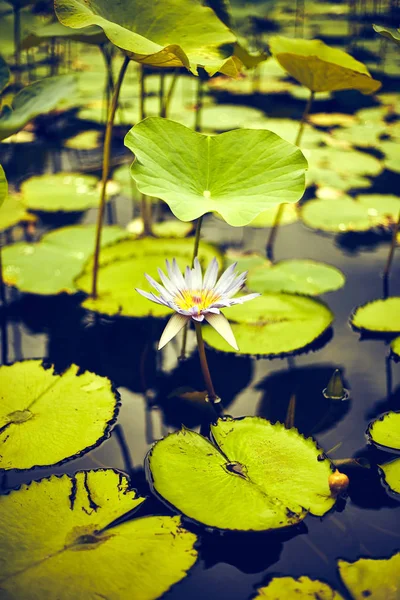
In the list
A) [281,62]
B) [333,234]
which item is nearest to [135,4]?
[281,62]

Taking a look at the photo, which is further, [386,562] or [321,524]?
[321,524]

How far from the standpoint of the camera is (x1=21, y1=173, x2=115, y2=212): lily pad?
3.13 metres

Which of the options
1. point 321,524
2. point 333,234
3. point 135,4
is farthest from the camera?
point 333,234

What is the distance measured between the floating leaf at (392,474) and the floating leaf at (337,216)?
1.62 metres

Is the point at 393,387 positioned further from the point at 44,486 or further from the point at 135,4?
the point at 135,4

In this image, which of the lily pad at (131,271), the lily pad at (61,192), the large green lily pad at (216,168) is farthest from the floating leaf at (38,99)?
the lily pad at (61,192)

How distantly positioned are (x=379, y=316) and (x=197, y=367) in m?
0.76

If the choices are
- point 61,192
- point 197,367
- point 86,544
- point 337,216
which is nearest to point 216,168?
point 197,367

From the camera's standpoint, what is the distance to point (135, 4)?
195 cm

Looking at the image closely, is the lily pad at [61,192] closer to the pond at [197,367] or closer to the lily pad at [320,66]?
the pond at [197,367]

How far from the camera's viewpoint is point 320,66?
2082mm

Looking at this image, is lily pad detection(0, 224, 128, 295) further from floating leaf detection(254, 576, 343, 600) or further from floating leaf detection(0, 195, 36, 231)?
floating leaf detection(254, 576, 343, 600)

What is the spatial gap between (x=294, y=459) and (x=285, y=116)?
3.67 metres

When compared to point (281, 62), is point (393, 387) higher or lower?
→ lower
